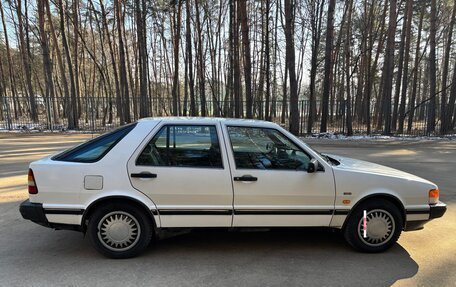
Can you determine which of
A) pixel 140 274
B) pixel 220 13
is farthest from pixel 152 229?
pixel 220 13

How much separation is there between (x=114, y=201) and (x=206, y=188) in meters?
1.05

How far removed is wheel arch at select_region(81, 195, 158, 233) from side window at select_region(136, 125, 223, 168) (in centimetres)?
43

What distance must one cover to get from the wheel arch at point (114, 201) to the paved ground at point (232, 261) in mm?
457

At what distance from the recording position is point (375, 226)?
4.11m

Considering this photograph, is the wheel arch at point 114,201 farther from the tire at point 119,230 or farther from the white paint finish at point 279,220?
the white paint finish at point 279,220

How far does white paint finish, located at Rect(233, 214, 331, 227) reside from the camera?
3936 mm

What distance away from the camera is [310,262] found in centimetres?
388

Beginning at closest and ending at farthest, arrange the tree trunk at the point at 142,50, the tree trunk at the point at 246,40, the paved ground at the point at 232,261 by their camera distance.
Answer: the paved ground at the point at 232,261 < the tree trunk at the point at 246,40 < the tree trunk at the point at 142,50

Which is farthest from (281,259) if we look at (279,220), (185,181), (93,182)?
(93,182)

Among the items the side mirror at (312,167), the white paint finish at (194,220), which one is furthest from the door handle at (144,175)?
the side mirror at (312,167)

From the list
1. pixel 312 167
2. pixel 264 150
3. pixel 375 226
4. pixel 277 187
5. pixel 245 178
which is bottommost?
pixel 375 226

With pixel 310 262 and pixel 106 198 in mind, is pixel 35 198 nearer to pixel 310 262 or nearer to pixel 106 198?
pixel 106 198

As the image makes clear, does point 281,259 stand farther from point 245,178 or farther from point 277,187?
point 245,178

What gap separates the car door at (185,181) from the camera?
3836 millimetres
